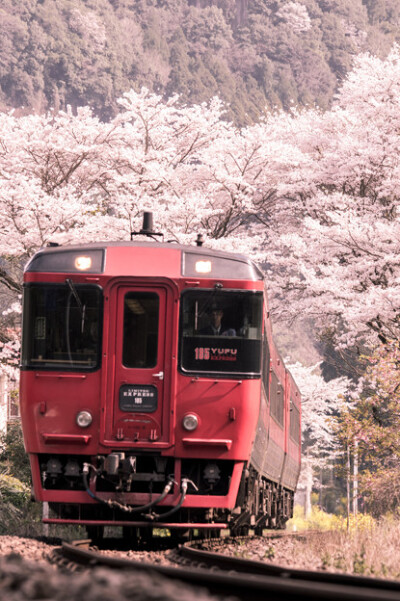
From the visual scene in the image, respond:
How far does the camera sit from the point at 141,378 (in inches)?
402

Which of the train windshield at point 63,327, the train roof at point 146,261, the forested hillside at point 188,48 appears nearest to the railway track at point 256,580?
the train windshield at point 63,327

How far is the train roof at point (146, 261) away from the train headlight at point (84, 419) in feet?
4.76

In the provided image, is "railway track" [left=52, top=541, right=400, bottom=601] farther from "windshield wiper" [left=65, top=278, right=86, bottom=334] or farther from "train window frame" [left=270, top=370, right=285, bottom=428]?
"train window frame" [left=270, top=370, right=285, bottom=428]

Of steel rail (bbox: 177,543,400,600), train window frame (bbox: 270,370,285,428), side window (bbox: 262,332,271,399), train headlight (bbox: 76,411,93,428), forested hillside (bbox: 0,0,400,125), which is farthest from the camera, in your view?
forested hillside (bbox: 0,0,400,125)

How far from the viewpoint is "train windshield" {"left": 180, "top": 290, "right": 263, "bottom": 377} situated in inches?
403

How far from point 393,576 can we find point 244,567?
1261mm

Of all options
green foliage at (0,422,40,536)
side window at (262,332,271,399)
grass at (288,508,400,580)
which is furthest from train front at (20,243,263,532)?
green foliage at (0,422,40,536)

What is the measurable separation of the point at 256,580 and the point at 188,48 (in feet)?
520

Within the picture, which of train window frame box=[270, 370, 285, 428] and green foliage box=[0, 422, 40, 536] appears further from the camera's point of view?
green foliage box=[0, 422, 40, 536]

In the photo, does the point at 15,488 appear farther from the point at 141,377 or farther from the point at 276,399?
the point at 141,377

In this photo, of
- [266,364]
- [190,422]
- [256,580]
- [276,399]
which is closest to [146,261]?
[190,422]

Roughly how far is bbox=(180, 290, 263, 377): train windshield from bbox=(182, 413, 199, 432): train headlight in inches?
18.6

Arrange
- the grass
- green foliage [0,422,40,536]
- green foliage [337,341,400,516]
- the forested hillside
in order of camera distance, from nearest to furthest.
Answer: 1. the grass
2. green foliage [0,422,40,536]
3. green foliage [337,341,400,516]
4. the forested hillside

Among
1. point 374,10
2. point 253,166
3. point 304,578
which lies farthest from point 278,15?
point 304,578
